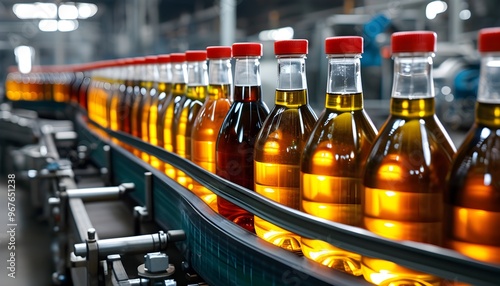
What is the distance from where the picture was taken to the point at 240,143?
856mm

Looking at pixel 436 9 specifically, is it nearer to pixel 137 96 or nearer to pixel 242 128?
pixel 137 96

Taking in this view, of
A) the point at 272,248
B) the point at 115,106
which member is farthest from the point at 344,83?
the point at 115,106

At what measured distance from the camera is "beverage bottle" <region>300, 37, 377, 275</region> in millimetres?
656

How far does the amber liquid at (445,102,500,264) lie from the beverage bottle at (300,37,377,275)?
0.14 meters

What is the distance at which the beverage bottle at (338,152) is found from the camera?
0.66m

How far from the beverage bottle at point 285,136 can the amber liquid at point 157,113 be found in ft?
1.84

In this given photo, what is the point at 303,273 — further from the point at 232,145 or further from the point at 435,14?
the point at 435,14

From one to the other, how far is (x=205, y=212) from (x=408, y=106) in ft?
1.27

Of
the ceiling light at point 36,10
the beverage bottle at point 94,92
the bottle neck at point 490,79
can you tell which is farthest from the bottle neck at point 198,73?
the ceiling light at point 36,10

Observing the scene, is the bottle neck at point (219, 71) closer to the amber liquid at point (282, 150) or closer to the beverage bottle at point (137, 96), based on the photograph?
the amber liquid at point (282, 150)

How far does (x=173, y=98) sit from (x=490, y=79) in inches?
34.6

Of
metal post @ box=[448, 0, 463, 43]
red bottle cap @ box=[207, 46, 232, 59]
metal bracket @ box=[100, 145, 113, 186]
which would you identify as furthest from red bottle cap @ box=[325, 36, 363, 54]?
metal post @ box=[448, 0, 463, 43]

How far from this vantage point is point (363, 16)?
5.66 metres

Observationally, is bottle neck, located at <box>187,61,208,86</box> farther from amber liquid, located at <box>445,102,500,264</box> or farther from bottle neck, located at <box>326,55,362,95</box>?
amber liquid, located at <box>445,102,500,264</box>
